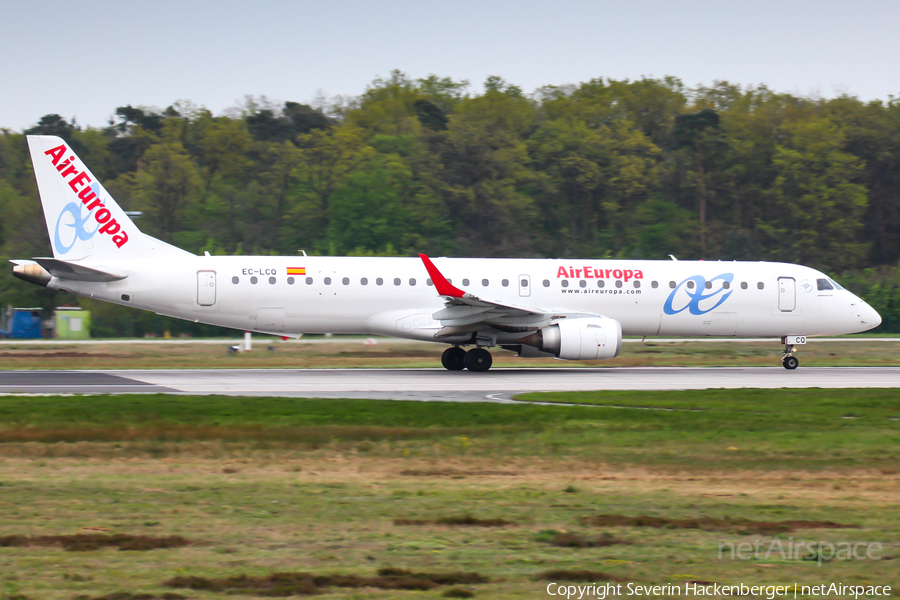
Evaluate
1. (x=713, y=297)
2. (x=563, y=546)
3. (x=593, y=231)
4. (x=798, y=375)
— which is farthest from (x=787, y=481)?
(x=593, y=231)

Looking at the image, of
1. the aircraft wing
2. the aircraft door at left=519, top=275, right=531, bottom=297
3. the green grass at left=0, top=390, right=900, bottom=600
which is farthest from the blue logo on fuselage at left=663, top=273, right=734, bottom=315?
the green grass at left=0, top=390, right=900, bottom=600

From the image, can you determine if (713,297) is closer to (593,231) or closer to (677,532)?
(677,532)

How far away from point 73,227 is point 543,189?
43.1 m

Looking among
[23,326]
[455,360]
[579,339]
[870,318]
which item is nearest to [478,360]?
[455,360]

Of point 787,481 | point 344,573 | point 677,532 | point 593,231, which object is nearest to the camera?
point 344,573

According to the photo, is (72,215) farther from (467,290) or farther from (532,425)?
(532,425)

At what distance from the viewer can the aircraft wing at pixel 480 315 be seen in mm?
22844

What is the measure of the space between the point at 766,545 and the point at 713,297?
1982cm

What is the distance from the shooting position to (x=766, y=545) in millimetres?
6875

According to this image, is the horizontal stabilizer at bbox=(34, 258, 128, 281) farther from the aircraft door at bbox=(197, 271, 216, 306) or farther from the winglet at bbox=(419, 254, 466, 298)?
the winglet at bbox=(419, 254, 466, 298)

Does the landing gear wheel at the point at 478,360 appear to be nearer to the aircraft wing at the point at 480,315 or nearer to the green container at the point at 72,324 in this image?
the aircraft wing at the point at 480,315

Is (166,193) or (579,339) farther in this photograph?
(166,193)

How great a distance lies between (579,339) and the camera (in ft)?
75.0

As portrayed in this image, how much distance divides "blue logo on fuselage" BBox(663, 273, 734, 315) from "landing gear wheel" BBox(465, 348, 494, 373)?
17.8ft
